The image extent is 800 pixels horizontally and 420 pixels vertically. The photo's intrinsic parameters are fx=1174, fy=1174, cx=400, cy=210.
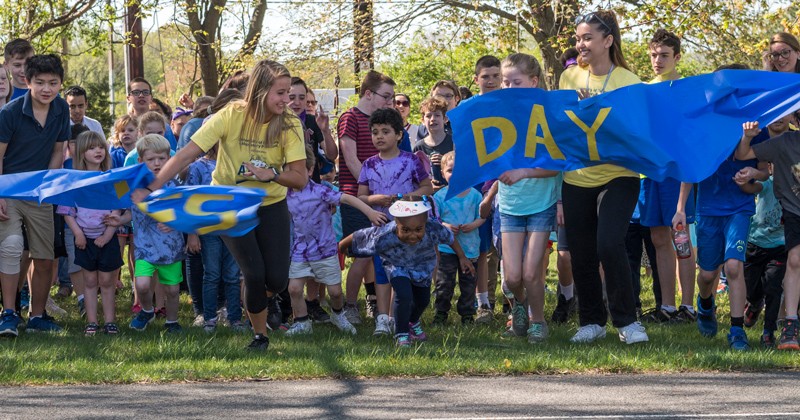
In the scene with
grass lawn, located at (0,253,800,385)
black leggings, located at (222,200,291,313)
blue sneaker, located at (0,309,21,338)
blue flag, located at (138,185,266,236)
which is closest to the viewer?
grass lawn, located at (0,253,800,385)

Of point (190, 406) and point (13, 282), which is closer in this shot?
point (190, 406)

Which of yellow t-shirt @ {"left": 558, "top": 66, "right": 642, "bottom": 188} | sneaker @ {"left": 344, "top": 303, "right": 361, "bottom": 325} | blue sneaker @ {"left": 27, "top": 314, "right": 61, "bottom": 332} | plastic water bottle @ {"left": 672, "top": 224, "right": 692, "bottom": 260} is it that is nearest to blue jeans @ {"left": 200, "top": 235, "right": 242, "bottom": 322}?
sneaker @ {"left": 344, "top": 303, "right": 361, "bottom": 325}

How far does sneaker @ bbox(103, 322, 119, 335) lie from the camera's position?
9500 millimetres

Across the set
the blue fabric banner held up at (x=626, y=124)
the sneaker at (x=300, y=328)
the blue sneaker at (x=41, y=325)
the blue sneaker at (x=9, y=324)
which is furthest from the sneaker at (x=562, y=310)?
the blue sneaker at (x=9, y=324)

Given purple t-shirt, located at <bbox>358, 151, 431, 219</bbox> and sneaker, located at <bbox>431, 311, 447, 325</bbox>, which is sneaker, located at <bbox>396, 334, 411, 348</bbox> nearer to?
purple t-shirt, located at <bbox>358, 151, 431, 219</bbox>

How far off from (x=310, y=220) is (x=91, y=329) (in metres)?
1.99

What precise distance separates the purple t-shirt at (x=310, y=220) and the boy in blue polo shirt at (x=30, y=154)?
1.98 meters

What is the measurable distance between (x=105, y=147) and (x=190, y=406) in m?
3.84

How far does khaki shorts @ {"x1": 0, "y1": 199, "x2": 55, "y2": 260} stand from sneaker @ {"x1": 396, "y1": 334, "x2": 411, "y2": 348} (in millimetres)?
3105

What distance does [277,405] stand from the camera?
657cm

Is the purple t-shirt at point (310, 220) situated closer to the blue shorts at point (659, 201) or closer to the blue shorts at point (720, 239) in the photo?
the blue shorts at point (659, 201)

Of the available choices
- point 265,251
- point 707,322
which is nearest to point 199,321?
point 265,251

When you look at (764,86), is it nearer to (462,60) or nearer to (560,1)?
(560,1)

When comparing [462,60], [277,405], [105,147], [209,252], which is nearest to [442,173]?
[209,252]
